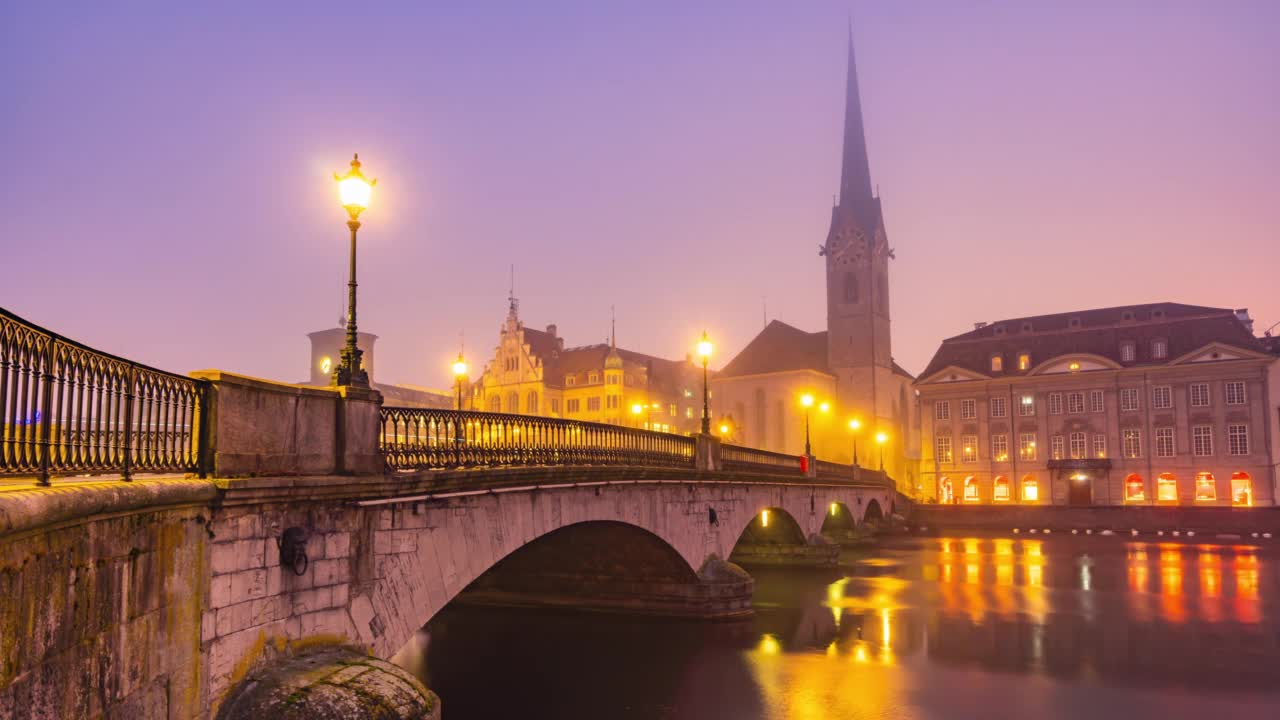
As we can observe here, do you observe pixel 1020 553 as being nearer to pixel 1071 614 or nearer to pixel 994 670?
pixel 1071 614

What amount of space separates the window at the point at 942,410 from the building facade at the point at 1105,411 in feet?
0.36

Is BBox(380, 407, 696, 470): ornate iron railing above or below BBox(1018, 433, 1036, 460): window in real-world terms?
below

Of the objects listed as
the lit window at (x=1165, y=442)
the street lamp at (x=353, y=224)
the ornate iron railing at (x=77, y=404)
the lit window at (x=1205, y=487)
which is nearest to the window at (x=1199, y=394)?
the lit window at (x=1165, y=442)

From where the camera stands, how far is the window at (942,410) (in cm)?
9394

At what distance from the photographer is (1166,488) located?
8250 cm

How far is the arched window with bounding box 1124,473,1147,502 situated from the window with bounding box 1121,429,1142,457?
71.8 inches

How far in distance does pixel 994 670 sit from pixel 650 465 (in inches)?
387

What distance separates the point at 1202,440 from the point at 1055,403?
466 inches

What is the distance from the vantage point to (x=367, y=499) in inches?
543

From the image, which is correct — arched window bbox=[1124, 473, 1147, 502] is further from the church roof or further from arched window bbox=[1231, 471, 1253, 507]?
the church roof

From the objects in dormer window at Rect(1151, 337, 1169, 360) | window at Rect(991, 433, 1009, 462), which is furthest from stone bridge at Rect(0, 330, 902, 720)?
dormer window at Rect(1151, 337, 1169, 360)

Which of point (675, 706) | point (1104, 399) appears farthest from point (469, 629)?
point (1104, 399)

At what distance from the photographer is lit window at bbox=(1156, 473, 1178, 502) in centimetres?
8206

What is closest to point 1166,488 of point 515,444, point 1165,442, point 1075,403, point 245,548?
point 1165,442
